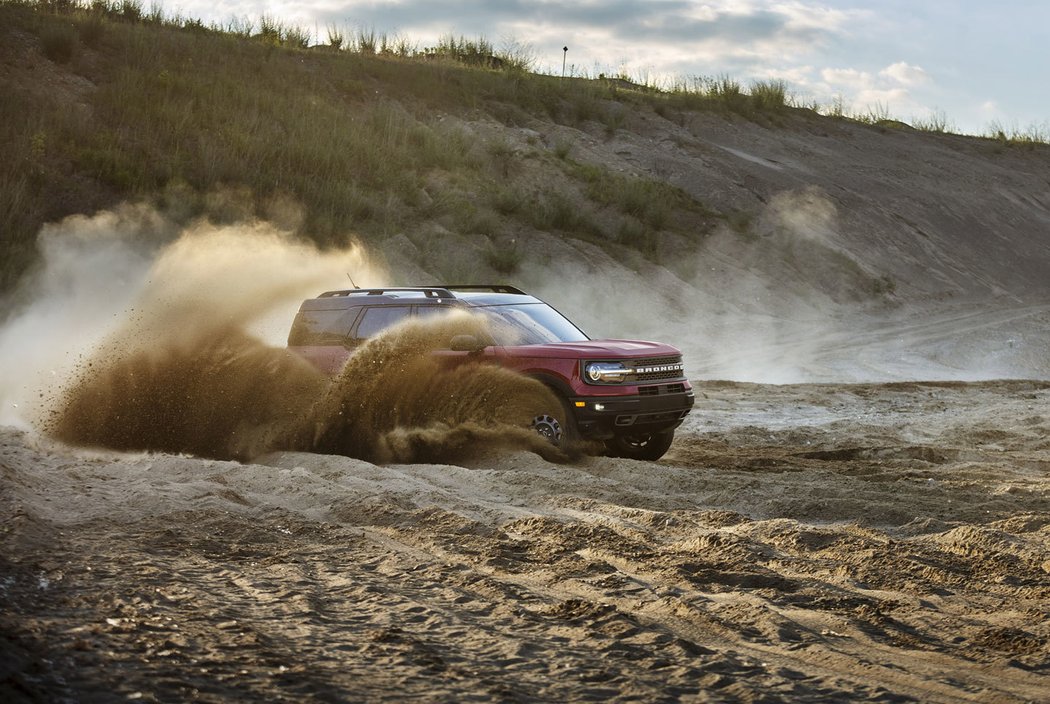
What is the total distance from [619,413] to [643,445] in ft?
3.91

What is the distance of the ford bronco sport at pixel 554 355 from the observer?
442 inches

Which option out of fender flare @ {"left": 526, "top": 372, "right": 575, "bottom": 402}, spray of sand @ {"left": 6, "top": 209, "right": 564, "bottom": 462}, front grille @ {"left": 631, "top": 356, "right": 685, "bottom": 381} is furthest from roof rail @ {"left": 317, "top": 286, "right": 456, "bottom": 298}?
front grille @ {"left": 631, "top": 356, "right": 685, "bottom": 381}

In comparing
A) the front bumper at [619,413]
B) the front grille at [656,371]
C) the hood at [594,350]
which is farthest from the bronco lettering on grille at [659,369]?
the front bumper at [619,413]

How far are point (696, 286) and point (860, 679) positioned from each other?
2551 cm

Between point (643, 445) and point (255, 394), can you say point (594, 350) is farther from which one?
point (255, 394)

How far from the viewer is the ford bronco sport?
11234 mm

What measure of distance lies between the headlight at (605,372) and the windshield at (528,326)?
699mm

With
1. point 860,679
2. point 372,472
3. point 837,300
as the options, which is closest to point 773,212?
point 837,300

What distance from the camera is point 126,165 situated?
83.6 ft

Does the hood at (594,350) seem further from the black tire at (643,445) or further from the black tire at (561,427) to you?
the black tire at (643,445)

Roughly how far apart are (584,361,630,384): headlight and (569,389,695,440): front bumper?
16 centimetres

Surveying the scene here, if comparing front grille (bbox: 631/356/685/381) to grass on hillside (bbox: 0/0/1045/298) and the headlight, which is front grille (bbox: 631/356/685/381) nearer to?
the headlight

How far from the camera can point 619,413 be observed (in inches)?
441

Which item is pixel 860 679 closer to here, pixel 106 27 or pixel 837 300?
pixel 837 300
